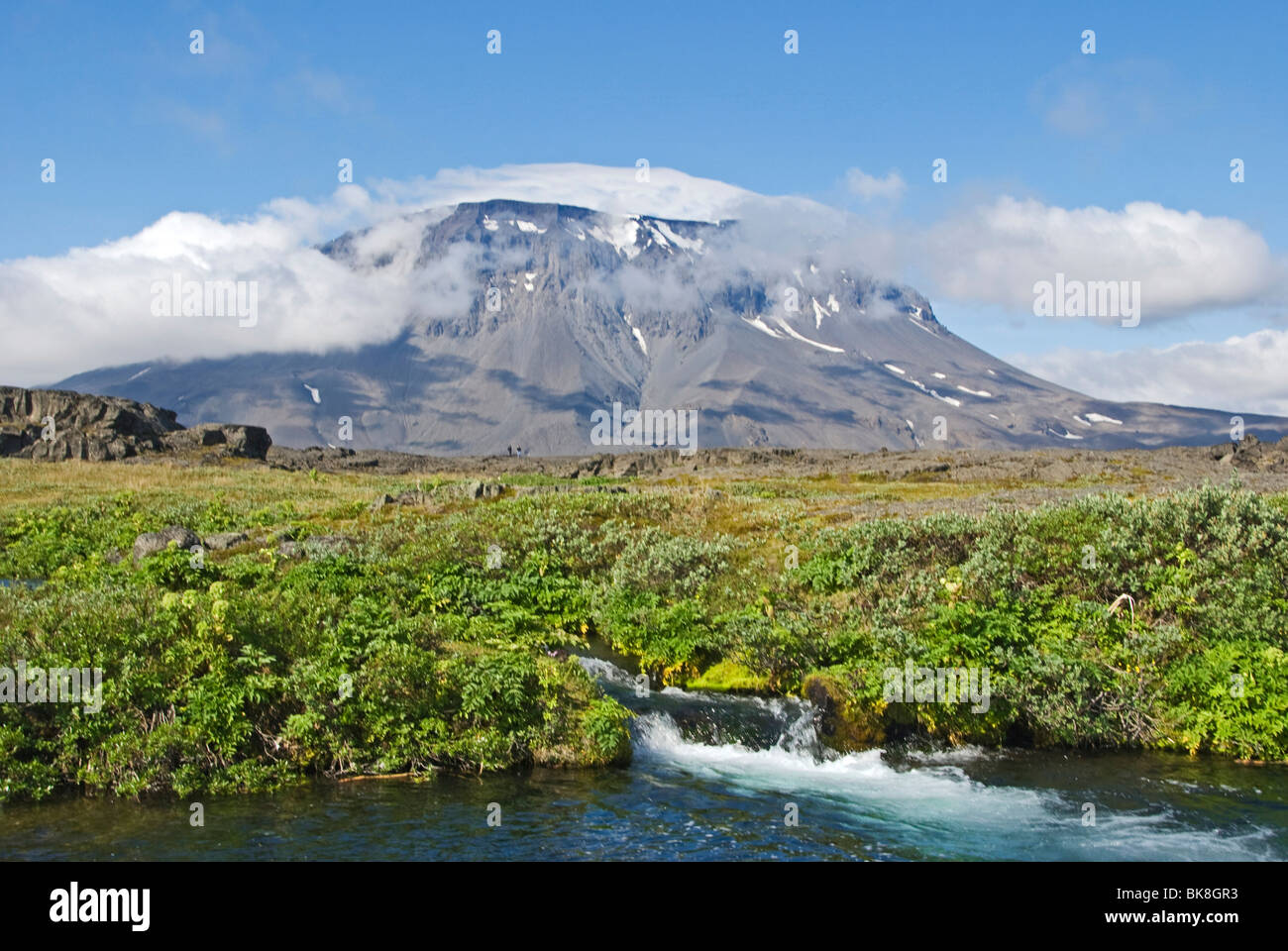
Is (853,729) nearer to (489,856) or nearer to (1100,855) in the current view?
(1100,855)

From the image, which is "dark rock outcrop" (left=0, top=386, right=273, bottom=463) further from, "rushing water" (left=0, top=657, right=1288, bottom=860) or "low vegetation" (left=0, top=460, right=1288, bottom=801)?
"rushing water" (left=0, top=657, right=1288, bottom=860)

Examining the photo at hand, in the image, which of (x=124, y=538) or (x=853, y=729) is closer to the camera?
(x=853, y=729)

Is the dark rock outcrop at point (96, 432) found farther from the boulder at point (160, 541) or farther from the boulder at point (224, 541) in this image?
the boulder at point (160, 541)

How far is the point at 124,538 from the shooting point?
126 feet

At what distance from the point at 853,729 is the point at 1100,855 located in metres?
5.80

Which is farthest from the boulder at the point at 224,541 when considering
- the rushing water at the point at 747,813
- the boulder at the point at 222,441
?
the boulder at the point at 222,441
